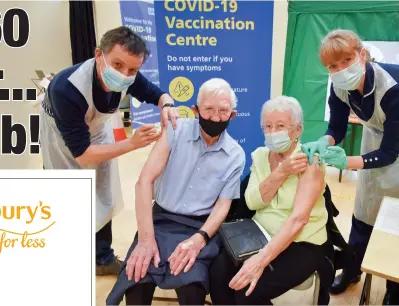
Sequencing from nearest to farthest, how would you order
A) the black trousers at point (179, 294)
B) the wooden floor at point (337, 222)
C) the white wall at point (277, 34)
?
1. the black trousers at point (179, 294)
2. the wooden floor at point (337, 222)
3. the white wall at point (277, 34)

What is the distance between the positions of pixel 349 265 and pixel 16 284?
4.79 ft

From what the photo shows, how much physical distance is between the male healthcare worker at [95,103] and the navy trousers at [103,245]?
0.47 meters

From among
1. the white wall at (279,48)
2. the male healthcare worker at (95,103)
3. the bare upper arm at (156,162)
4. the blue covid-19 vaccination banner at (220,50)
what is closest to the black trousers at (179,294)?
the bare upper arm at (156,162)

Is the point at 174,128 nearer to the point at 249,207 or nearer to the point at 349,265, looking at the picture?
the point at 249,207

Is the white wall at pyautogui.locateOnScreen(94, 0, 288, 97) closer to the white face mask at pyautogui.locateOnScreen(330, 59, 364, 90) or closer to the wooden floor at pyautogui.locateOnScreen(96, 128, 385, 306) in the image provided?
the wooden floor at pyautogui.locateOnScreen(96, 128, 385, 306)

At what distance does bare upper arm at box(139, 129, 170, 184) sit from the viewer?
1.91 metres

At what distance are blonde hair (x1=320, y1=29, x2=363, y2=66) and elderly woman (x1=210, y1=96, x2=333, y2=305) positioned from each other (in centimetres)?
29

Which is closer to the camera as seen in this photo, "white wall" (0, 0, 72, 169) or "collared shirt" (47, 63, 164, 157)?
"collared shirt" (47, 63, 164, 157)

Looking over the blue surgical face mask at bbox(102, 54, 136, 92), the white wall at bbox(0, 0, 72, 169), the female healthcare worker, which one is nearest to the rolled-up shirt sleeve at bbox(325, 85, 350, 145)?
the female healthcare worker

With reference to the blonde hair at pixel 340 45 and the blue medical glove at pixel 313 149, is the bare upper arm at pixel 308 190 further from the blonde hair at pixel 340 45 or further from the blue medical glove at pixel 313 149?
the blonde hair at pixel 340 45

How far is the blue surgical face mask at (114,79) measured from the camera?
1854 mm

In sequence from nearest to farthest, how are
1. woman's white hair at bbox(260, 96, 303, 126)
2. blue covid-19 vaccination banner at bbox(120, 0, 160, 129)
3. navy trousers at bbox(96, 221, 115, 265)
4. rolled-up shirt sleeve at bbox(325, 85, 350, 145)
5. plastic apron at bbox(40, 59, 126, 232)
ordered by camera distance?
woman's white hair at bbox(260, 96, 303, 126) → plastic apron at bbox(40, 59, 126, 232) → rolled-up shirt sleeve at bbox(325, 85, 350, 145) → navy trousers at bbox(96, 221, 115, 265) → blue covid-19 vaccination banner at bbox(120, 0, 160, 129)

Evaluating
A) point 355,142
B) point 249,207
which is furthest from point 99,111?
point 355,142

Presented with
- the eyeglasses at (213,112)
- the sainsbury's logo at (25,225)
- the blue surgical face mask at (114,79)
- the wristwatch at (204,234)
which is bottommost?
the wristwatch at (204,234)
